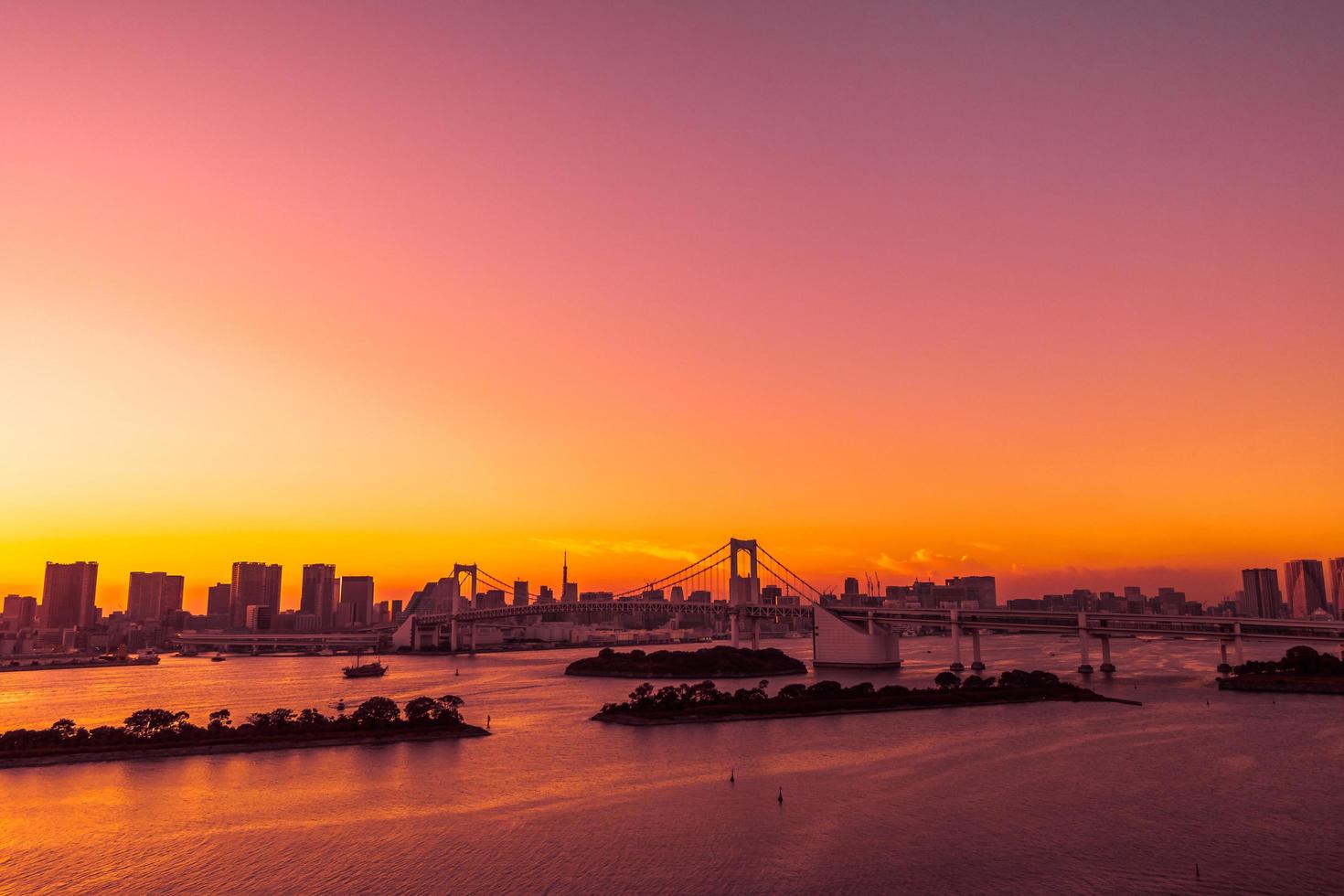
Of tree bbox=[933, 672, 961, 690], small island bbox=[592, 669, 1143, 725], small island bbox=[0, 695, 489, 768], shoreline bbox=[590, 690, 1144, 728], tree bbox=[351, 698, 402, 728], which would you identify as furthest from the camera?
tree bbox=[933, 672, 961, 690]

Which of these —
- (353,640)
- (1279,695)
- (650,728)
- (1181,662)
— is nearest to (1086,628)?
(1279,695)

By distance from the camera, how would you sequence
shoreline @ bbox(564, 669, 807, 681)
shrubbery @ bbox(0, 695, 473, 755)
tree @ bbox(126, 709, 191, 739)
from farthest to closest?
shoreline @ bbox(564, 669, 807, 681), tree @ bbox(126, 709, 191, 739), shrubbery @ bbox(0, 695, 473, 755)

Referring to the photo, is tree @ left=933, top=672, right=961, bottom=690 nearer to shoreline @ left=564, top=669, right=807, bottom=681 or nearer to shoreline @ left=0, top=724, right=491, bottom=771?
shoreline @ left=564, top=669, right=807, bottom=681

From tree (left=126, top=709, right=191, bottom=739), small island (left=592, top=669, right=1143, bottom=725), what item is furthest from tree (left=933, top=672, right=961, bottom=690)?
tree (left=126, top=709, right=191, bottom=739)

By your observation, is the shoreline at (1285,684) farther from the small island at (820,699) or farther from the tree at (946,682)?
the tree at (946,682)

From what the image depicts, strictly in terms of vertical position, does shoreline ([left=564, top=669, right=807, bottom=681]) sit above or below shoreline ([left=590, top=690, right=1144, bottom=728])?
below

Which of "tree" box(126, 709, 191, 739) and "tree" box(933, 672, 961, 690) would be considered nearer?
"tree" box(126, 709, 191, 739)

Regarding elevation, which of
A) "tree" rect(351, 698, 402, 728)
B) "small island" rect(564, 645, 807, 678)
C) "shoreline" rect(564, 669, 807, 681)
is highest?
"tree" rect(351, 698, 402, 728)

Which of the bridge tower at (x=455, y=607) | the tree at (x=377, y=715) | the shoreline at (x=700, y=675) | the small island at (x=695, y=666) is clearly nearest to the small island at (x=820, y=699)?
the tree at (x=377, y=715)
